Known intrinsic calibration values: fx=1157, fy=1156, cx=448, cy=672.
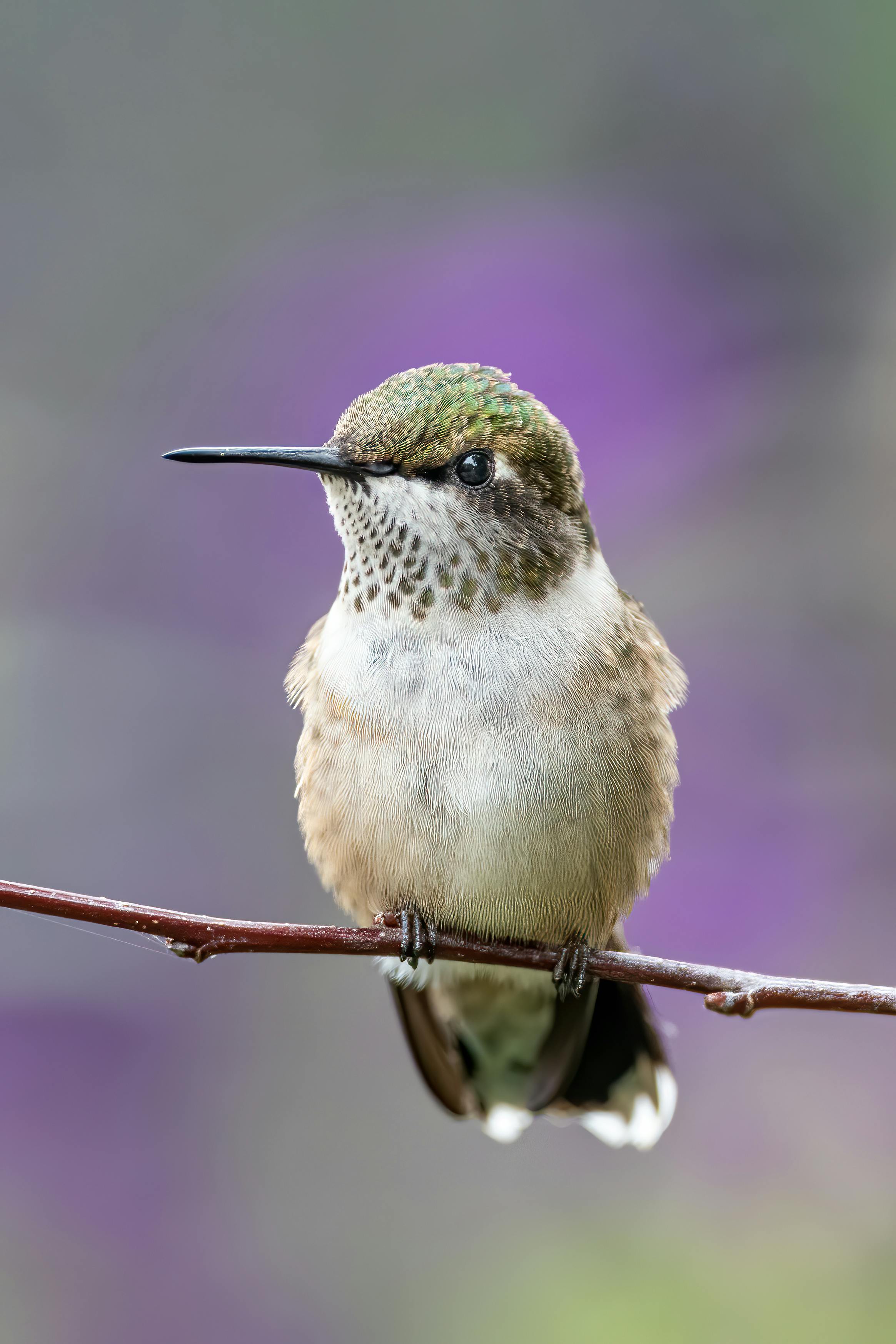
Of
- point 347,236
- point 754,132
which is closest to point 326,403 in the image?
point 347,236

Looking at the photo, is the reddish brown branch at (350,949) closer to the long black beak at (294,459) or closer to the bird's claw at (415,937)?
the bird's claw at (415,937)

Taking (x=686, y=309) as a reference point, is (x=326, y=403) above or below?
below

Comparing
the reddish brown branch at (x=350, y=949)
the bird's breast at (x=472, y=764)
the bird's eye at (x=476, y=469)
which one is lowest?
the reddish brown branch at (x=350, y=949)

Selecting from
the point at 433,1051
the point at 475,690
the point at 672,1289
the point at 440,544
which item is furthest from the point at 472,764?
the point at 672,1289

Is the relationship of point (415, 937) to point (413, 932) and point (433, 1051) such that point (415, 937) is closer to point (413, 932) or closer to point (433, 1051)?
point (413, 932)

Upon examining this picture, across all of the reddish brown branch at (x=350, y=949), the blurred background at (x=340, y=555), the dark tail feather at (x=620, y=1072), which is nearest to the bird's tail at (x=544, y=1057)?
the dark tail feather at (x=620, y=1072)

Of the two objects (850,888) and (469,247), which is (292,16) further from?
(850,888)
